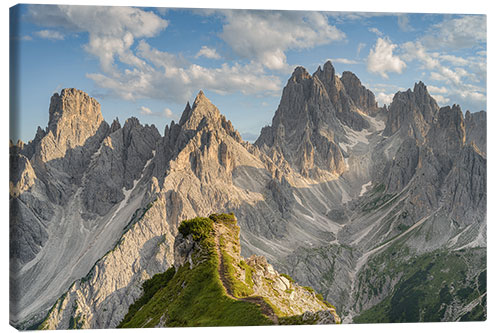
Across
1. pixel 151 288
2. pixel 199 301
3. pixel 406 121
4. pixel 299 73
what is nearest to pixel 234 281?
pixel 199 301

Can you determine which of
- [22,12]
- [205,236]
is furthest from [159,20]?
[205,236]

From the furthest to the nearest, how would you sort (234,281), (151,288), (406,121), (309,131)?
(309,131) → (406,121) → (151,288) → (234,281)

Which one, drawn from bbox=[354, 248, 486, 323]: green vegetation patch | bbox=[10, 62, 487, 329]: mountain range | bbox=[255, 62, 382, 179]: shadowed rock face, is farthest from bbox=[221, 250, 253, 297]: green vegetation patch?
bbox=[255, 62, 382, 179]: shadowed rock face

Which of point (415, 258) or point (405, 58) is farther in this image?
point (415, 258)

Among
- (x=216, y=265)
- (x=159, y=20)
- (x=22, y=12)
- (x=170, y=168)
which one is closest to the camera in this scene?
(x=216, y=265)

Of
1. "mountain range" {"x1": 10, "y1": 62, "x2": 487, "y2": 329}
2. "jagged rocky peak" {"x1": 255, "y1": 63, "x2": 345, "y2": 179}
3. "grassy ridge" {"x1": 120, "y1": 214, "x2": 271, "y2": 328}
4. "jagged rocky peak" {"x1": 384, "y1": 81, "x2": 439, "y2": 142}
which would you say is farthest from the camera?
"jagged rocky peak" {"x1": 255, "y1": 63, "x2": 345, "y2": 179}

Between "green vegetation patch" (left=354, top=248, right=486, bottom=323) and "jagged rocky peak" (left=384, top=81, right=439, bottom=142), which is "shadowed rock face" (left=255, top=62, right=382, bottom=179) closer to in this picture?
"jagged rocky peak" (left=384, top=81, right=439, bottom=142)

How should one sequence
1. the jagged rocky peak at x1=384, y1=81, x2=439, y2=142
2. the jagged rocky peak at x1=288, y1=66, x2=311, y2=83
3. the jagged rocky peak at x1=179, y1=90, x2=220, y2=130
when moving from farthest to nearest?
the jagged rocky peak at x1=384, y1=81, x2=439, y2=142 < the jagged rocky peak at x1=288, y1=66, x2=311, y2=83 < the jagged rocky peak at x1=179, y1=90, x2=220, y2=130

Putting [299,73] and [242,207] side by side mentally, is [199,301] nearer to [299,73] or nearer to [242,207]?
[299,73]
